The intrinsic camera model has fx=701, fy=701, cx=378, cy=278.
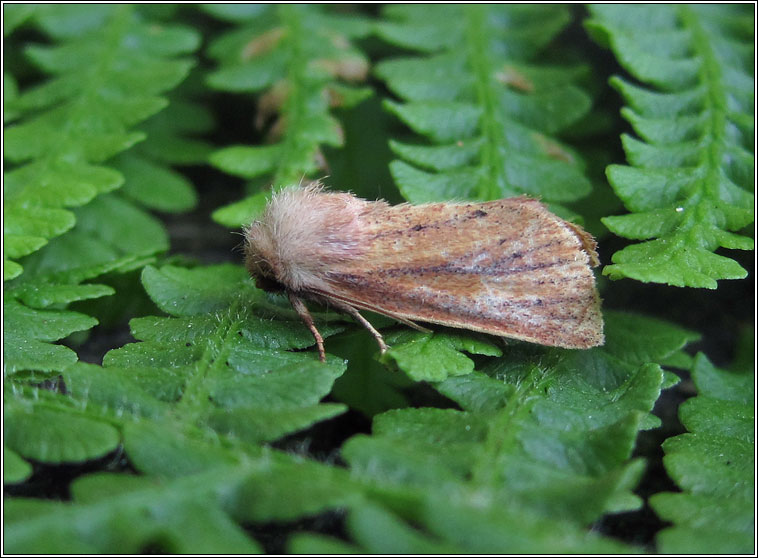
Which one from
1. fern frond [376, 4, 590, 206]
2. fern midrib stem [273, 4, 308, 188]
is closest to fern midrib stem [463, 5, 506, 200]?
fern frond [376, 4, 590, 206]

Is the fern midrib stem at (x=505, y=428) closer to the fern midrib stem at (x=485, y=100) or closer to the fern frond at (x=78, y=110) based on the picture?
the fern midrib stem at (x=485, y=100)

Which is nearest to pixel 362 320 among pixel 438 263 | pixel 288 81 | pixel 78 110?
pixel 438 263

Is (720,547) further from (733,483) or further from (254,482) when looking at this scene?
(254,482)

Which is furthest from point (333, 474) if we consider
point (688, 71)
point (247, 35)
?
point (247, 35)

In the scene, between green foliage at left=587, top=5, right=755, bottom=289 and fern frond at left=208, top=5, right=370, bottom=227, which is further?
fern frond at left=208, top=5, right=370, bottom=227

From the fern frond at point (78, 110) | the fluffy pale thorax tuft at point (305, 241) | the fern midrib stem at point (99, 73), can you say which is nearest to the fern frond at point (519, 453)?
the fluffy pale thorax tuft at point (305, 241)

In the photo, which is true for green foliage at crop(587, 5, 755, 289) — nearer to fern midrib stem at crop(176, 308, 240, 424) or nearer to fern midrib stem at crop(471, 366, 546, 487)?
fern midrib stem at crop(471, 366, 546, 487)
